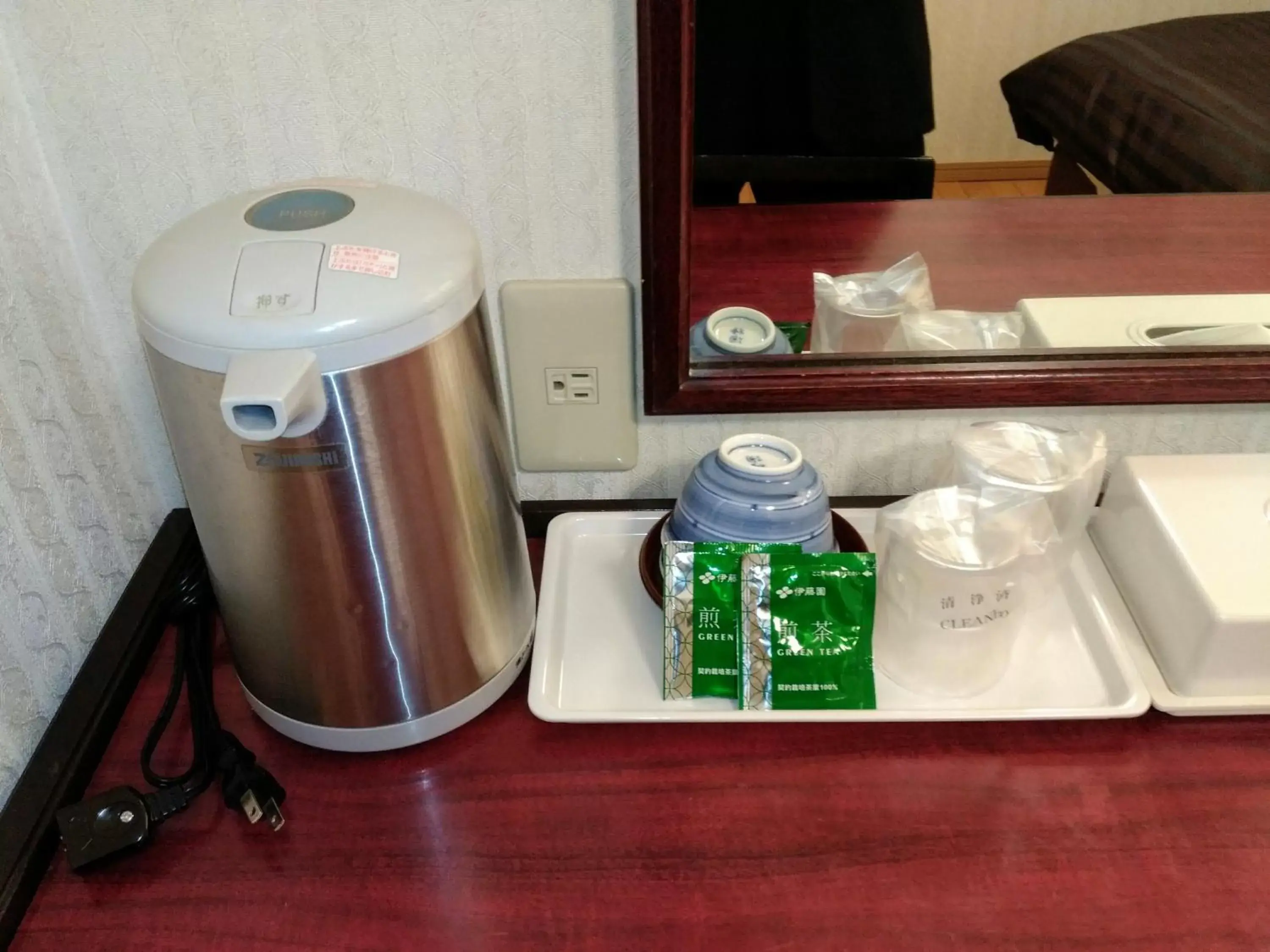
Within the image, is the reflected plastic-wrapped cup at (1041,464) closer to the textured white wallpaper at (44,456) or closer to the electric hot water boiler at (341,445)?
the electric hot water boiler at (341,445)

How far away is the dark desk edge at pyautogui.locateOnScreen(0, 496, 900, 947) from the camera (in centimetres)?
51

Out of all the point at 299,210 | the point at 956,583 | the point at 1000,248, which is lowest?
the point at 956,583

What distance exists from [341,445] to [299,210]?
0.13 meters

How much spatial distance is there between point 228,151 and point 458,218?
0.19m

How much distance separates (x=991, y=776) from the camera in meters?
0.57

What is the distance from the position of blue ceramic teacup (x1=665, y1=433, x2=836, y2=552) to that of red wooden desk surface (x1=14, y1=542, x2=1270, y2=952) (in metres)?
0.12

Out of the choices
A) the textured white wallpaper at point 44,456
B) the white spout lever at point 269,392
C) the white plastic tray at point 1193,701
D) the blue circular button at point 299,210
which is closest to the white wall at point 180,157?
the textured white wallpaper at point 44,456

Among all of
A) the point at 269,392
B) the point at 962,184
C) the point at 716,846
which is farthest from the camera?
the point at 962,184

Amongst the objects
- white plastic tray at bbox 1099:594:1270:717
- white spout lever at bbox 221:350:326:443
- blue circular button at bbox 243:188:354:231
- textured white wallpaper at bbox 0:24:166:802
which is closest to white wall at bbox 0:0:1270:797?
textured white wallpaper at bbox 0:24:166:802

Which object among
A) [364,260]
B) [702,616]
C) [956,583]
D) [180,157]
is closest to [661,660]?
[702,616]

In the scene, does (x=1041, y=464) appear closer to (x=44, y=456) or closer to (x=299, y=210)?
(x=299, y=210)

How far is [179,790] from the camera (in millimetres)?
545

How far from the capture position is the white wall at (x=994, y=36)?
567 mm

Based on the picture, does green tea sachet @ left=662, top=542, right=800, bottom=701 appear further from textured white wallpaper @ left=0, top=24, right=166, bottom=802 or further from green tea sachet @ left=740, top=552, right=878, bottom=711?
textured white wallpaper @ left=0, top=24, right=166, bottom=802
